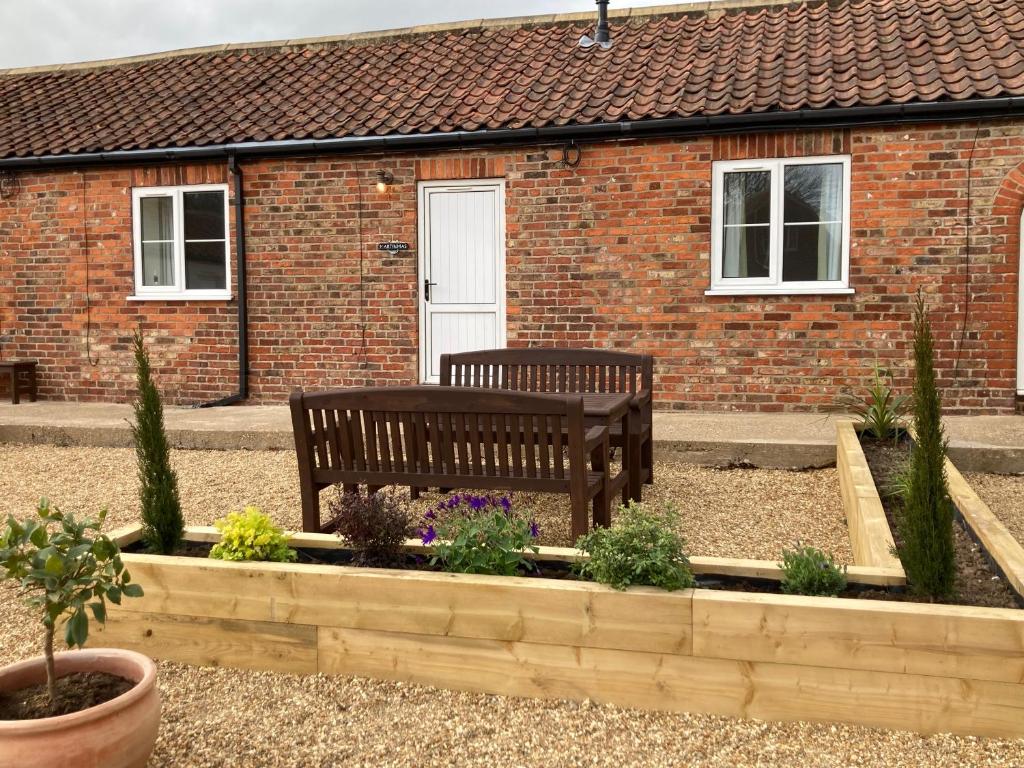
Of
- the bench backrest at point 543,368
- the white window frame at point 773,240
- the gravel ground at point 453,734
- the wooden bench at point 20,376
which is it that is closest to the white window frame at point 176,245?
the wooden bench at point 20,376

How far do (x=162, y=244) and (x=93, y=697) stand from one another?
918 cm

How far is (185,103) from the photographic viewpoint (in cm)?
1163

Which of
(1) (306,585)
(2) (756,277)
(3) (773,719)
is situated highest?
(2) (756,277)

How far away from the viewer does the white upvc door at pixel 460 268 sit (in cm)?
979

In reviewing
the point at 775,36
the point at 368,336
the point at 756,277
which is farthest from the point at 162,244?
the point at 775,36

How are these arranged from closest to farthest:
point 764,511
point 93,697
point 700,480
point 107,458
→ point 93,697 < point 764,511 < point 700,480 < point 107,458

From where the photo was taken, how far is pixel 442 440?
4414 millimetres

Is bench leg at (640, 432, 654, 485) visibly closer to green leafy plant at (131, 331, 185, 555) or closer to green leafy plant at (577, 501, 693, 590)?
green leafy plant at (577, 501, 693, 590)

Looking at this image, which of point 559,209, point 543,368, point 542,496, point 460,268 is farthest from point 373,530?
point 460,268

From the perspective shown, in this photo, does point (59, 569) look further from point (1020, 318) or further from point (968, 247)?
point (1020, 318)

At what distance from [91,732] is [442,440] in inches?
90.2

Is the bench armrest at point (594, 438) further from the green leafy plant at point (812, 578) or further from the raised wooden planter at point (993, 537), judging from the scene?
the raised wooden planter at point (993, 537)

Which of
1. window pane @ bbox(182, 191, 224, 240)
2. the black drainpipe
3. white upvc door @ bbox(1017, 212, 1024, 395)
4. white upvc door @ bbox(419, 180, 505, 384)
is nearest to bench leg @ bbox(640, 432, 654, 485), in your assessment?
white upvc door @ bbox(419, 180, 505, 384)

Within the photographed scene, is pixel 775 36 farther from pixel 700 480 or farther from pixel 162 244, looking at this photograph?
pixel 162 244
